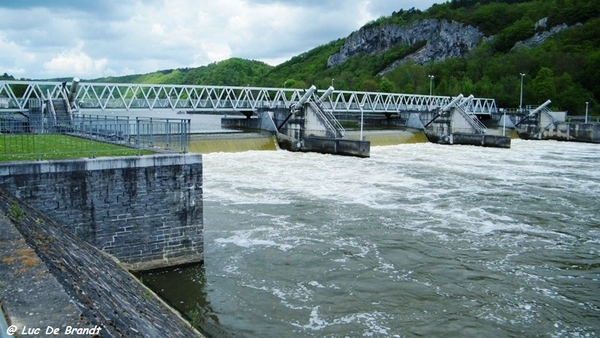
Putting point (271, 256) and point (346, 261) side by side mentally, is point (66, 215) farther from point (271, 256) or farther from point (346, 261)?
point (346, 261)

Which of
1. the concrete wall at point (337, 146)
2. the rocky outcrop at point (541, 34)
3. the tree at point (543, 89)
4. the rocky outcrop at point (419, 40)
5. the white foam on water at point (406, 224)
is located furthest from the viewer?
the rocky outcrop at point (419, 40)

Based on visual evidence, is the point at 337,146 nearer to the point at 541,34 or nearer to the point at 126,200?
the point at 126,200

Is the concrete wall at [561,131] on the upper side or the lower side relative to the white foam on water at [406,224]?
upper

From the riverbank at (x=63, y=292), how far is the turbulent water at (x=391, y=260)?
202 cm

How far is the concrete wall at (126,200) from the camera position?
9.45 metres

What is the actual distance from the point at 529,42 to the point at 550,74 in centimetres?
4636

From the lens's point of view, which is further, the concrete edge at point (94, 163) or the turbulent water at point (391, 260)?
the concrete edge at point (94, 163)

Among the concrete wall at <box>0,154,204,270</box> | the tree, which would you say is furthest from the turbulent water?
the tree

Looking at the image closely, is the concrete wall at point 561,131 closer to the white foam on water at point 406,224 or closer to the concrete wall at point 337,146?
the white foam on water at point 406,224

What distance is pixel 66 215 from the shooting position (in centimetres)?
962

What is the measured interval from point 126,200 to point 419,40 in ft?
518

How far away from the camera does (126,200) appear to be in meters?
10.2

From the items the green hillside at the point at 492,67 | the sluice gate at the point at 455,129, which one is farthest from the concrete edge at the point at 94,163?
the green hillside at the point at 492,67

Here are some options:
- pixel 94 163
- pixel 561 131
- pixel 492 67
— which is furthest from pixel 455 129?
pixel 492 67
